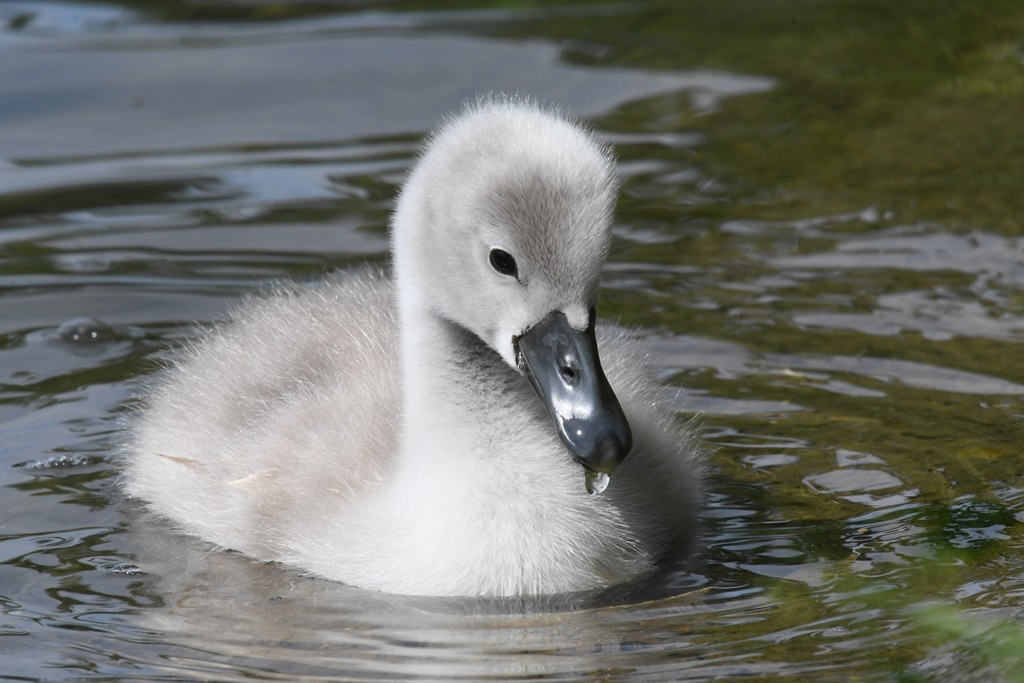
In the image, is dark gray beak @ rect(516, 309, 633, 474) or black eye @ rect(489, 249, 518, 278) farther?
black eye @ rect(489, 249, 518, 278)

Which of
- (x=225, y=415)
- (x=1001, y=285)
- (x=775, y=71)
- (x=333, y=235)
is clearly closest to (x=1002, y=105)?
(x=775, y=71)

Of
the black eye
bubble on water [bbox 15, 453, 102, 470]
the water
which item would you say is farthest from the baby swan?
bubble on water [bbox 15, 453, 102, 470]

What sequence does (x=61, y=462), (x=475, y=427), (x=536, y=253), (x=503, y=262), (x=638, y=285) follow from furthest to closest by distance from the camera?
(x=638, y=285), (x=61, y=462), (x=475, y=427), (x=503, y=262), (x=536, y=253)

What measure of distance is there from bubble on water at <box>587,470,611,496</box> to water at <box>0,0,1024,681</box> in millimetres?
264

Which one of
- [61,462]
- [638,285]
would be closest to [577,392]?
[61,462]

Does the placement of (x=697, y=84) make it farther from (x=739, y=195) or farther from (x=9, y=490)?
(x=9, y=490)

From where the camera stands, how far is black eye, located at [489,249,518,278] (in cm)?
409

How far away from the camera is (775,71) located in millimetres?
9242

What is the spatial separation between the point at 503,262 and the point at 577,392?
1.24ft

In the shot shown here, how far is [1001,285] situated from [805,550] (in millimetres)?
2320

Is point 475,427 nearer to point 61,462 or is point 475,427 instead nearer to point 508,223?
point 508,223

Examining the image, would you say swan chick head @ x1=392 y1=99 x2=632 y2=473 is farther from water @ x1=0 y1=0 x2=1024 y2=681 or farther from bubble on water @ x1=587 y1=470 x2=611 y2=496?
water @ x1=0 y1=0 x2=1024 y2=681

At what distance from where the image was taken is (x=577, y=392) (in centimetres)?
401

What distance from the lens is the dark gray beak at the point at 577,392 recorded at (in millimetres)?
3943
